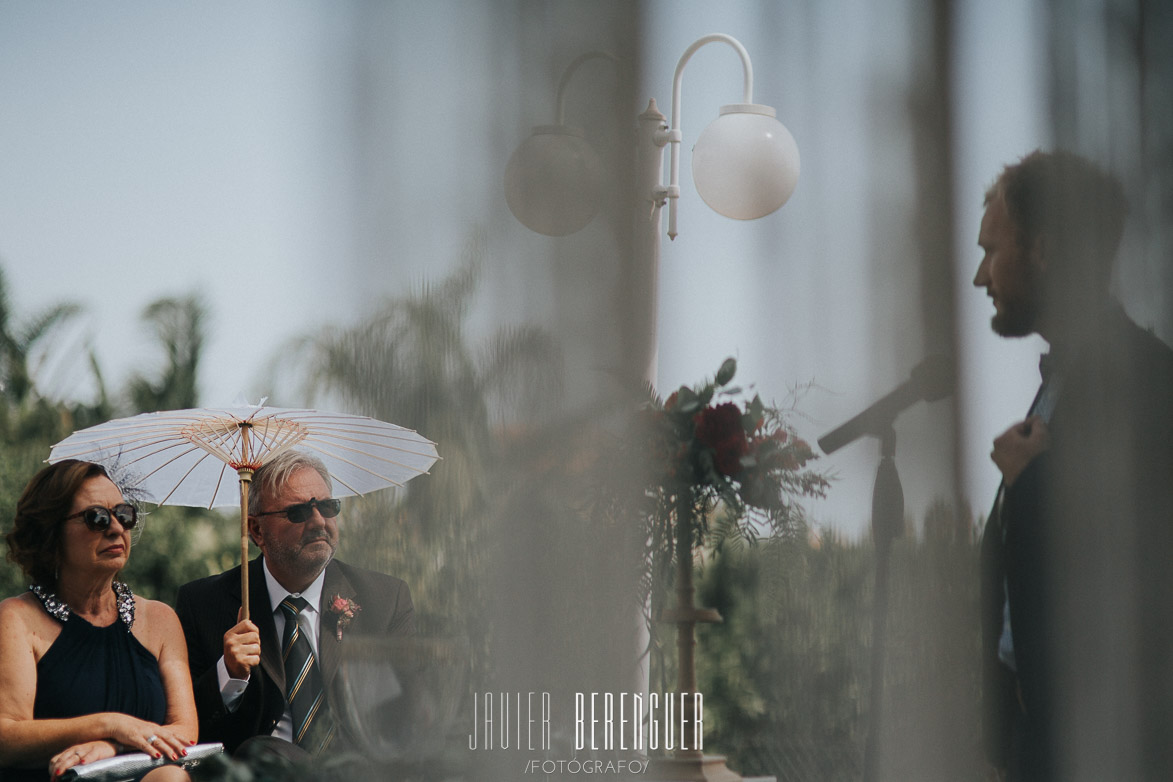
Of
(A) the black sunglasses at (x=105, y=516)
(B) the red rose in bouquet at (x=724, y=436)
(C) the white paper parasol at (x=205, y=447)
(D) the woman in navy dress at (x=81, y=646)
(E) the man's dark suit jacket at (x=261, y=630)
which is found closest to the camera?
(E) the man's dark suit jacket at (x=261, y=630)

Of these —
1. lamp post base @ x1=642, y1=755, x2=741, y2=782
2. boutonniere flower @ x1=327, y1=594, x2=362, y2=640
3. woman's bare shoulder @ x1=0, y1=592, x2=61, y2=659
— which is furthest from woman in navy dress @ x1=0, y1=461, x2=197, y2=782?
lamp post base @ x1=642, y1=755, x2=741, y2=782

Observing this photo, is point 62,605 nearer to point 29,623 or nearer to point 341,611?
point 29,623

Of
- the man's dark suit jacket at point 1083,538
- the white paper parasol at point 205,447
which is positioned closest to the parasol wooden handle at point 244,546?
the white paper parasol at point 205,447

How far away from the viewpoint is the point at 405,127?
90cm

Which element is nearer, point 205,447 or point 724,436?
point 724,436

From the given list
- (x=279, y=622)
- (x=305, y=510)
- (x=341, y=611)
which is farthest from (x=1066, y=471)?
(x=279, y=622)

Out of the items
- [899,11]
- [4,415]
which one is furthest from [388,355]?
[4,415]

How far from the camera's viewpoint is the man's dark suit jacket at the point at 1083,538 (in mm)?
1039

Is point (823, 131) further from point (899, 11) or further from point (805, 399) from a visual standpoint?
point (805, 399)

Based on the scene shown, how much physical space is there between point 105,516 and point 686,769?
0.90 m

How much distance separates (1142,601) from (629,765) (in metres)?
0.60

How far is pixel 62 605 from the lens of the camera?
54.1 inches

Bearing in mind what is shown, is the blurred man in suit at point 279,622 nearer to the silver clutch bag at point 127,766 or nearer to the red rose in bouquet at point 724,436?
the silver clutch bag at point 127,766

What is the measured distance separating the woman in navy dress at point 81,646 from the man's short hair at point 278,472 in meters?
0.17
